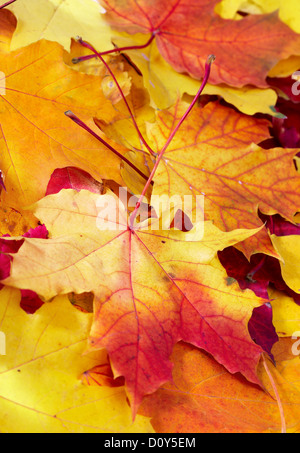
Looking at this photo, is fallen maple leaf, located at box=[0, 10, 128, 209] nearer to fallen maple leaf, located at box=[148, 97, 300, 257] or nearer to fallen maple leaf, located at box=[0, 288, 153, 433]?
fallen maple leaf, located at box=[148, 97, 300, 257]

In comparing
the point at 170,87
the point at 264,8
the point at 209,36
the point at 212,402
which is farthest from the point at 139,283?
the point at 264,8

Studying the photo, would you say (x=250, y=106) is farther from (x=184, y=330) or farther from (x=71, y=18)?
(x=184, y=330)

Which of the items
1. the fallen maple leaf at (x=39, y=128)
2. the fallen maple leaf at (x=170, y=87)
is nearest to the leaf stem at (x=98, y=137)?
the fallen maple leaf at (x=39, y=128)

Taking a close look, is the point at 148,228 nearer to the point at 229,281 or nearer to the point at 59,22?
the point at 229,281

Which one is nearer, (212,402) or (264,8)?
(212,402)

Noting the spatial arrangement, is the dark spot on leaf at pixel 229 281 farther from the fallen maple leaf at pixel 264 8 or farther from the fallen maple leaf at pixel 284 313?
the fallen maple leaf at pixel 264 8

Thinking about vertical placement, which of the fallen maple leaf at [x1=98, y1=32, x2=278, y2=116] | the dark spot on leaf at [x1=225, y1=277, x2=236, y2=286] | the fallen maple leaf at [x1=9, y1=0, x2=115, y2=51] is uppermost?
the fallen maple leaf at [x1=9, y1=0, x2=115, y2=51]

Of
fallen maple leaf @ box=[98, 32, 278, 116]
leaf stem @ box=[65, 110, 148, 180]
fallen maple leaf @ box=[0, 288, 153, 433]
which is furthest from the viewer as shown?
fallen maple leaf @ box=[98, 32, 278, 116]

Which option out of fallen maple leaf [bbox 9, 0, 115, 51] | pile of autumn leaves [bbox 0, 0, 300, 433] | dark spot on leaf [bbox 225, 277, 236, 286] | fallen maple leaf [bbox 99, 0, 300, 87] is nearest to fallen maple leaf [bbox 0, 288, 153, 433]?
pile of autumn leaves [bbox 0, 0, 300, 433]
